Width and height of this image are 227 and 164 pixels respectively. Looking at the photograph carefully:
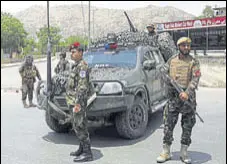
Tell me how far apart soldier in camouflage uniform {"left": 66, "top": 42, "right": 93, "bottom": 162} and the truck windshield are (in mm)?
1782

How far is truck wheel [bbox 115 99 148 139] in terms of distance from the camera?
214 inches

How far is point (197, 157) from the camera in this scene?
15.2 ft

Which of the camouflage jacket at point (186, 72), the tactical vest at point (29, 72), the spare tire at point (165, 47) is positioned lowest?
the tactical vest at point (29, 72)

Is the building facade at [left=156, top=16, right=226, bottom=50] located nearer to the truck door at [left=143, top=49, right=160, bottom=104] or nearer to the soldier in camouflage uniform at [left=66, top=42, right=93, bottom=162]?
the truck door at [left=143, top=49, right=160, bottom=104]

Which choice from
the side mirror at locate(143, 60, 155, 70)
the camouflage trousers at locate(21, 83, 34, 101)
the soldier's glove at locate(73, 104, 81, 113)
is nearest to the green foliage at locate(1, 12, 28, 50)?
the camouflage trousers at locate(21, 83, 34, 101)

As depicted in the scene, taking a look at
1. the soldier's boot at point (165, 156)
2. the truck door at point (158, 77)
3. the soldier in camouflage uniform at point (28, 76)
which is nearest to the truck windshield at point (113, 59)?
the truck door at point (158, 77)

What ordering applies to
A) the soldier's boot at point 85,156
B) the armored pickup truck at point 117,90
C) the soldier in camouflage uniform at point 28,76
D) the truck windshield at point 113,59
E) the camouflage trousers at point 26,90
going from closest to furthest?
the soldier's boot at point 85,156
the armored pickup truck at point 117,90
the truck windshield at point 113,59
the soldier in camouflage uniform at point 28,76
the camouflage trousers at point 26,90

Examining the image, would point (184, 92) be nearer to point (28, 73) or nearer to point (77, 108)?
point (77, 108)

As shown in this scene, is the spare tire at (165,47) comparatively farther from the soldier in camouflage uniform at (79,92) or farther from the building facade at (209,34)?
the building facade at (209,34)

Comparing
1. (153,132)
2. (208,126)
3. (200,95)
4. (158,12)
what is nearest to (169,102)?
(158,12)

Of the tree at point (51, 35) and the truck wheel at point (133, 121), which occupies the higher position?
the tree at point (51, 35)

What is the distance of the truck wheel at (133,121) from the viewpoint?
5.44 meters

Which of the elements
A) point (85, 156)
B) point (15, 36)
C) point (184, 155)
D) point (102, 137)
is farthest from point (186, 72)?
point (15, 36)

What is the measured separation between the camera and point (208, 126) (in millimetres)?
6508
